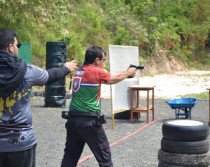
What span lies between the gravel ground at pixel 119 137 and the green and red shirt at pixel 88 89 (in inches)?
65.0

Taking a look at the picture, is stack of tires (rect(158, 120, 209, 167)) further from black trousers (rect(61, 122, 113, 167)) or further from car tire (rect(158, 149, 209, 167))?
black trousers (rect(61, 122, 113, 167))

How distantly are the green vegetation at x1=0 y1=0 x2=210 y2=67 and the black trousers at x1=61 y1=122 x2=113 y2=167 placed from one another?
12.3 meters

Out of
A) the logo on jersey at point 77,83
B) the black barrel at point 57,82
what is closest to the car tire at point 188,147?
the logo on jersey at point 77,83

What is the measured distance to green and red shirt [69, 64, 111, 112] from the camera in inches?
182

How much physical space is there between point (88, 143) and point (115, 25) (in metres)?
31.1

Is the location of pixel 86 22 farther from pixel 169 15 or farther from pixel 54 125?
pixel 54 125

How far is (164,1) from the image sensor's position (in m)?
45.3

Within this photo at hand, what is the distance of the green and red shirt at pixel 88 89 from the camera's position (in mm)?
4621

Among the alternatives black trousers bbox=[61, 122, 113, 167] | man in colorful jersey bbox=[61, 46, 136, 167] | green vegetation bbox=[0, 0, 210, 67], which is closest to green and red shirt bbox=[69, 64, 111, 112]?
man in colorful jersey bbox=[61, 46, 136, 167]

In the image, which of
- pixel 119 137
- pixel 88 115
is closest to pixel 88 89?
pixel 88 115

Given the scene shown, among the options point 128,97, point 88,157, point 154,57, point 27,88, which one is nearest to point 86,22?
point 154,57

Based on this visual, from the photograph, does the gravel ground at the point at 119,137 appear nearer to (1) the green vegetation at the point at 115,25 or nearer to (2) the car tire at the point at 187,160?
(2) the car tire at the point at 187,160

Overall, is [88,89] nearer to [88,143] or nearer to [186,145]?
[88,143]

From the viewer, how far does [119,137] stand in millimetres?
8445
